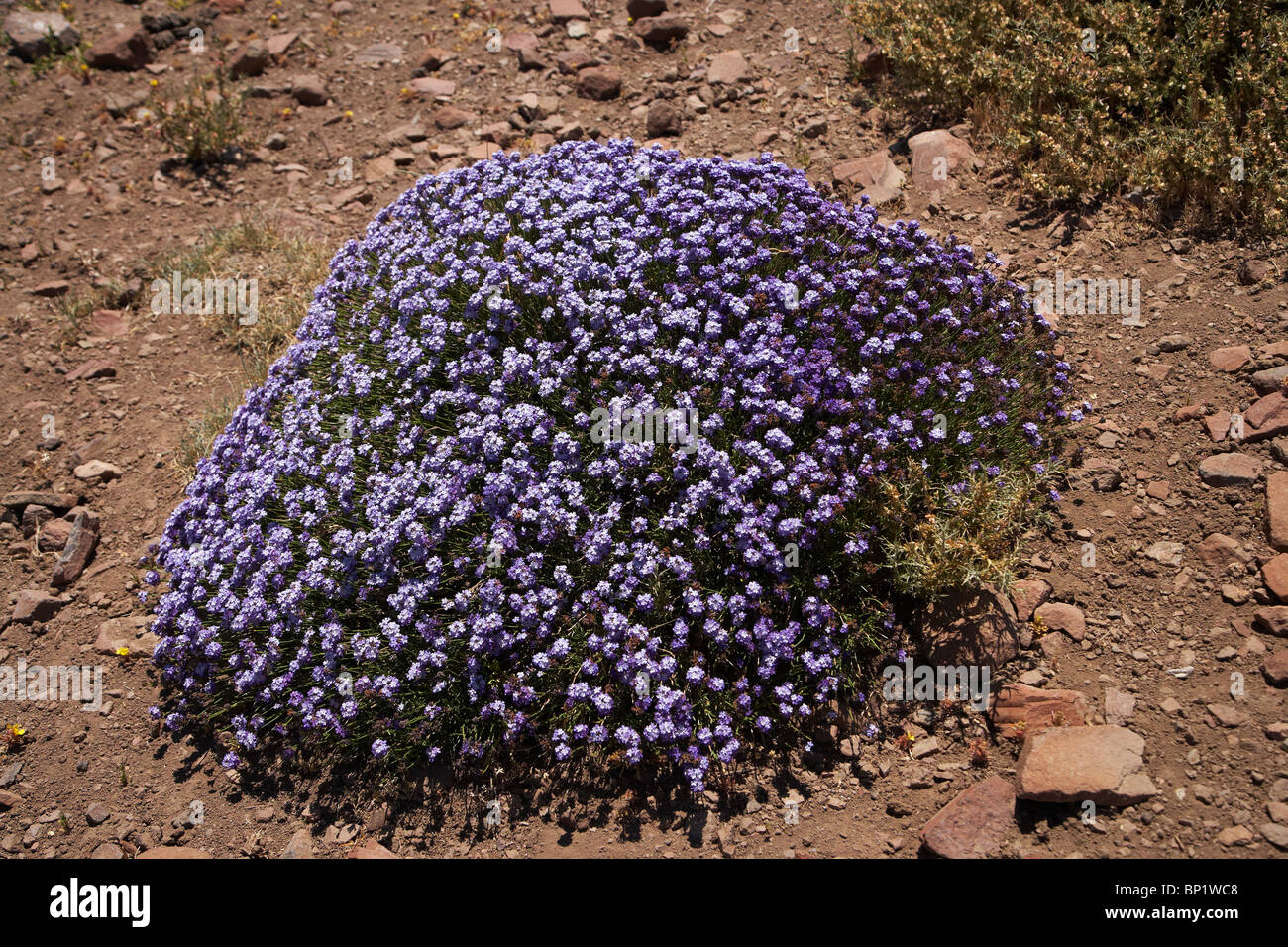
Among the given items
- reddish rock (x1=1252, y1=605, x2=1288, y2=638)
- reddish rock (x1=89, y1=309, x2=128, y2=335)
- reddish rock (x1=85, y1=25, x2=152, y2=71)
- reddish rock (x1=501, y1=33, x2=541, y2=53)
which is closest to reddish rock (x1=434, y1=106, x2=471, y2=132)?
reddish rock (x1=501, y1=33, x2=541, y2=53)

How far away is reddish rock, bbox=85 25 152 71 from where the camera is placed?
36.8 ft

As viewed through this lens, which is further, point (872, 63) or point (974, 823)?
point (872, 63)

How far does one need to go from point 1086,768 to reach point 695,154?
21.2 feet

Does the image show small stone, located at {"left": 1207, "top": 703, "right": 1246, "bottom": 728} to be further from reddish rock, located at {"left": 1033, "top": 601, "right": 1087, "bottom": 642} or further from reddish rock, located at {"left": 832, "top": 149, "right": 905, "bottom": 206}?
reddish rock, located at {"left": 832, "top": 149, "right": 905, "bottom": 206}

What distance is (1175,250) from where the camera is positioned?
21.6ft

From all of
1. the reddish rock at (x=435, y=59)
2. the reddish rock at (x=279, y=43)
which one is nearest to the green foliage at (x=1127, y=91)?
the reddish rock at (x=435, y=59)

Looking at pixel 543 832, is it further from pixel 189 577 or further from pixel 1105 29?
pixel 1105 29

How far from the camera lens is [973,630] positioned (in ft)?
16.4

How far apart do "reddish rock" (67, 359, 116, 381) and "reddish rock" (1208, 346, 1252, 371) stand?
346 inches

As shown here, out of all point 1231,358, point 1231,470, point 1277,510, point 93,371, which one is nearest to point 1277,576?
point 1277,510

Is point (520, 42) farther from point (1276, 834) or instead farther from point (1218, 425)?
point (1276, 834)

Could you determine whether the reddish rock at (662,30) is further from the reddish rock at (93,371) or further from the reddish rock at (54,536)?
→ the reddish rock at (54,536)

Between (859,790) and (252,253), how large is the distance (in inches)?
299

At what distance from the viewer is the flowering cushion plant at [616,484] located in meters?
4.91
